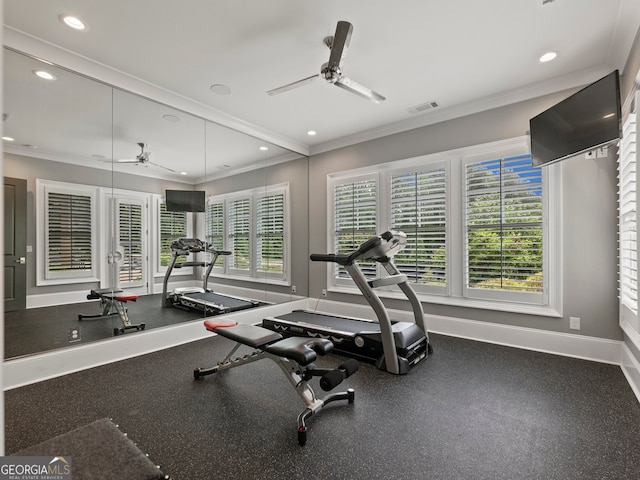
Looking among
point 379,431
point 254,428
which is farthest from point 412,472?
point 254,428

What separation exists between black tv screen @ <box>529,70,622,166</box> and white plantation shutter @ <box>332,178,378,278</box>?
2162mm

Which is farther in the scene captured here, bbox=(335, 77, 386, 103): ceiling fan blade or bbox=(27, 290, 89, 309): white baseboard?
bbox=(27, 290, 89, 309): white baseboard

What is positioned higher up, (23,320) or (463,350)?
(23,320)

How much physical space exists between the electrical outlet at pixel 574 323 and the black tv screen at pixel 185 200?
431cm

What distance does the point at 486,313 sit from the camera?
3.85m

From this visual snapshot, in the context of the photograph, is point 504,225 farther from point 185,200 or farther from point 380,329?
point 185,200

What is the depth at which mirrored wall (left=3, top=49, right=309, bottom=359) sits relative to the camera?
2904 millimetres

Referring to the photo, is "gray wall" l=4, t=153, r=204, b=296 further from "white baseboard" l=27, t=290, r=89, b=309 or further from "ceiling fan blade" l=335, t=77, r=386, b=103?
"ceiling fan blade" l=335, t=77, r=386, b=103

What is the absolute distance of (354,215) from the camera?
505 cm

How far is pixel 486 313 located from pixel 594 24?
9.44 ft

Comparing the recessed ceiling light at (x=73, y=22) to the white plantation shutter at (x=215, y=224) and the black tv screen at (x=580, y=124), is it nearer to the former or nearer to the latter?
the white plantation shutter at (x=215, y=224)

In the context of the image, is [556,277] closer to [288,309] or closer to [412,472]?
[412,472]

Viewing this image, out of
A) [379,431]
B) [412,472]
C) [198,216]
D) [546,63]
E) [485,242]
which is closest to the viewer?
[412,472]

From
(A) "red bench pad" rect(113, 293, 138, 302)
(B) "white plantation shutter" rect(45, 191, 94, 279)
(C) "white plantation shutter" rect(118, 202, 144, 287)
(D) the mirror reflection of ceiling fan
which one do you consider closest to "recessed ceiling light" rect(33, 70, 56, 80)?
(D) the mirror reflection of ceiling fan
